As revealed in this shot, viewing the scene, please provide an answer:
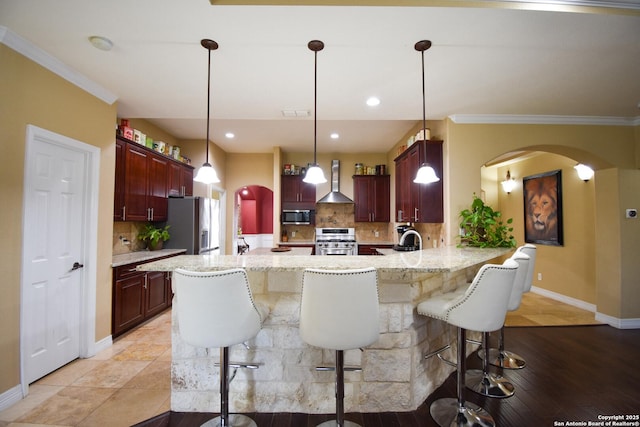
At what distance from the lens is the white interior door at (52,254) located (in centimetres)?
228

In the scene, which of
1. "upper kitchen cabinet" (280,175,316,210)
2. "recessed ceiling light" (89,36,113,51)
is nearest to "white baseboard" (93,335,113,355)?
"recessed ceiling light" (89,36,113,51)

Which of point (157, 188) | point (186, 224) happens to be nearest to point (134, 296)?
point (186, 224)

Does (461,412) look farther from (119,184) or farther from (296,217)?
(296,217)

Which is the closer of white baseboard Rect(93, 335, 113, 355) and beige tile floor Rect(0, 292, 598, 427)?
beige tile floor Rect(0, 292, 598, 427)

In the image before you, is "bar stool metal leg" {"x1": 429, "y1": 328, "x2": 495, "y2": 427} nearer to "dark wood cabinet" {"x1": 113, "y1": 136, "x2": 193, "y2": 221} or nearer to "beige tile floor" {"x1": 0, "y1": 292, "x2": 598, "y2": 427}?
"beige tile floor" {"x1": 0, "y1": 292, "x2": 598, "y2": 427}

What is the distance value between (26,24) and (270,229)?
8.14 metres

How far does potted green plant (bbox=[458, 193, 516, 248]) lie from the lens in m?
3.25

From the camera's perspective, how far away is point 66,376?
2.48 m

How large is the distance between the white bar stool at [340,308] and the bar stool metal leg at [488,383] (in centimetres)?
135

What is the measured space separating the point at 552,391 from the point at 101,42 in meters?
4.38

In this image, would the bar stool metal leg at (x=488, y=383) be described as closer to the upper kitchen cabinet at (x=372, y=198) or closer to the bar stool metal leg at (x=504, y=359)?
the bar stool metal leg at (x=504, y=359)

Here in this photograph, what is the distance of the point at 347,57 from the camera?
7.64 feet

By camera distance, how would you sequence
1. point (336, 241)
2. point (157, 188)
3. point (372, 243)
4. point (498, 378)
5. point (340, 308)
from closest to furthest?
1. point (340, 308)
2. point (498, 378)
3. point (157, 188)
4. point (372, 243)
5. point (336, 241)

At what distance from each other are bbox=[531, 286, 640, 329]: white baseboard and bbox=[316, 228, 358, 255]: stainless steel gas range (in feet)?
11.4
